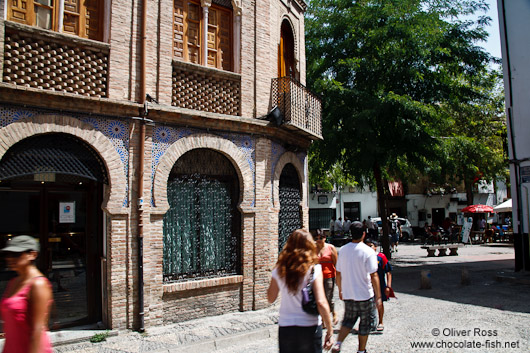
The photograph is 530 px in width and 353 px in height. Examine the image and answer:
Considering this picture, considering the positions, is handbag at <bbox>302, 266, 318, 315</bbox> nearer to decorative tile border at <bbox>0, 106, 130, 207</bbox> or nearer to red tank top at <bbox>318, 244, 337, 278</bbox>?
red tank top at <bbox>318, 244, 337, 278</bbox>

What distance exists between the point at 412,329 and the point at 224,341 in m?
3.31

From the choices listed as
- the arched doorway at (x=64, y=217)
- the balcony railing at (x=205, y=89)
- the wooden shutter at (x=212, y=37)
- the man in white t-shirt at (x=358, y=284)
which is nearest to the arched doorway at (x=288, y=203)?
the balcony railing at (x=205, y=89)

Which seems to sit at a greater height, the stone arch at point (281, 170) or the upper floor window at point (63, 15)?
the upper floor window at point (63, 15)

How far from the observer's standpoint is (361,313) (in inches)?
218

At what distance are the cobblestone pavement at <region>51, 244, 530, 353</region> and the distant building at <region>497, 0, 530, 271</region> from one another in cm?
274

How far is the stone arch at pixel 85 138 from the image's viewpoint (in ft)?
22.4

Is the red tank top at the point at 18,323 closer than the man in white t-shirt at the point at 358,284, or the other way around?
the red tank top at the point at 18,323

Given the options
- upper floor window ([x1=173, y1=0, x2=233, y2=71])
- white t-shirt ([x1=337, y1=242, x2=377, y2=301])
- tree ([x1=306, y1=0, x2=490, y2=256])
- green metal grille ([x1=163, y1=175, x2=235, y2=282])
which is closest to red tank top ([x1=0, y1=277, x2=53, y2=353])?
white t-shirt ([x1=337, y1=242, x2=377, y2=301])

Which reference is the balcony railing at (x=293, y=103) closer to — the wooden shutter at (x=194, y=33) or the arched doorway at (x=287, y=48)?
the arched doorway at (x=287, y=48)

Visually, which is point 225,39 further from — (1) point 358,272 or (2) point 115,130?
(1) point 358,272

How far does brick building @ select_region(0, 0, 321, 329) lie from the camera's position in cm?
733

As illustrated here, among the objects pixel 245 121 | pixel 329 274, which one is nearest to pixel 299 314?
pixel 329 274

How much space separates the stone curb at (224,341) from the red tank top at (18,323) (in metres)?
3.55

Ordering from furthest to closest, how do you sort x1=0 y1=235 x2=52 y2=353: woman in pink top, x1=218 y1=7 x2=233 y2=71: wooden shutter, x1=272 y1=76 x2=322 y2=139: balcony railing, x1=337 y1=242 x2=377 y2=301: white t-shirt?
x1=272 y1=76 x2=322 y2=139: balcony railing → x1=218 y1=7 x2=233 y2=71: wooden shutter → x1=337 y1=242 x2=377 y2=301: white t-shirt → x1=0 y1=235 x2=52 y2=353: woman in pink top
